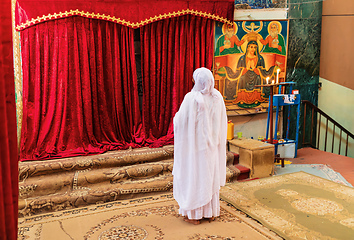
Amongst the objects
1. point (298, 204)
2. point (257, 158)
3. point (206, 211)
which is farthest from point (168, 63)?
point (298, 204)

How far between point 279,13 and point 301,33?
711 millimetres

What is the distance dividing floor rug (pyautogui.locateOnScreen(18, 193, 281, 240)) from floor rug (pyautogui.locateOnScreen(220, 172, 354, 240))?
200 mm

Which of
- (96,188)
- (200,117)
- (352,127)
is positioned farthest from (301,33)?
(96,188)

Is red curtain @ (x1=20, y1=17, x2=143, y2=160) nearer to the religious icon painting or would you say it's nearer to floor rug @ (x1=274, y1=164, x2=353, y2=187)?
the religious icon painting

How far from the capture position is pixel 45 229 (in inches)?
137

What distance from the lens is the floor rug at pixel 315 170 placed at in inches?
202

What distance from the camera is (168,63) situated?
5891 mm

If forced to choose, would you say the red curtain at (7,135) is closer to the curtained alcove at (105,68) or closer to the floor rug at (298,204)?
the floor rug at (298,204)

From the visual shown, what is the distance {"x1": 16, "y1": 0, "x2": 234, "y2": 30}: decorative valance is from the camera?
16.4 feet

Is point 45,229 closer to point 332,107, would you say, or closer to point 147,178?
point 147,178

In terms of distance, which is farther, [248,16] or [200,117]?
[248,16]

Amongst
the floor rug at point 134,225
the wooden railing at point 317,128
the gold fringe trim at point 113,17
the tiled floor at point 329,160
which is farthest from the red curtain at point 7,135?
the wooden railing at point 317,128

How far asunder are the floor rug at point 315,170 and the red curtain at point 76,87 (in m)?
2.59

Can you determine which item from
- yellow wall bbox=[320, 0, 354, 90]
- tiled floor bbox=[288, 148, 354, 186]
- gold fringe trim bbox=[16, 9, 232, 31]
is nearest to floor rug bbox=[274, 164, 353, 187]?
tiled floor bbox=[288, 148, 354, 186]
